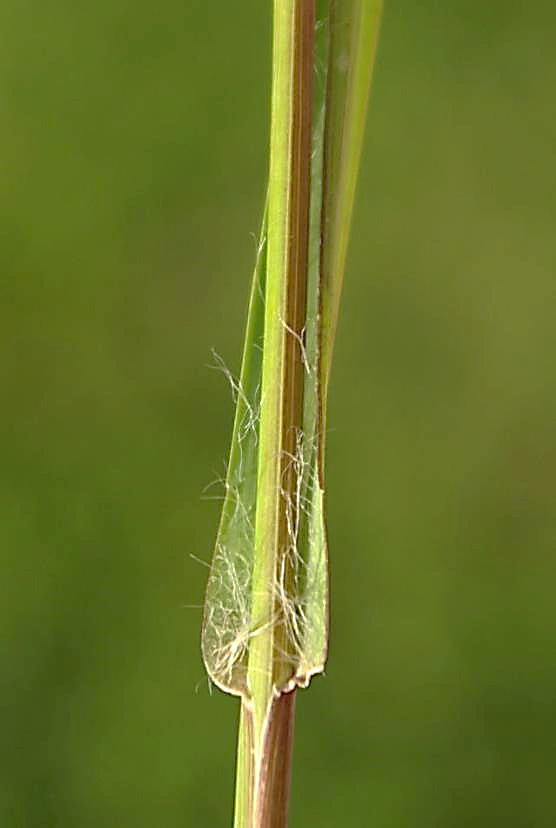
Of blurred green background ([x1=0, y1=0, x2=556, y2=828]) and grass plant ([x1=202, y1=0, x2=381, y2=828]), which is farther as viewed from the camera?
blurred green background ([x1=0, y1=0, x2=556, y2=828])

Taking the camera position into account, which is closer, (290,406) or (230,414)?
(290,406)

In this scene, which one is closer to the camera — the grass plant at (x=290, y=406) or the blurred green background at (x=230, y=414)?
the grass plant at (x=290, y=406)

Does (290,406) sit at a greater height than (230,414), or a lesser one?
lesser

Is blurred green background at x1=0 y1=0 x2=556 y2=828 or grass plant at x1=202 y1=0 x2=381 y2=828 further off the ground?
blurred green background at x1=0 y1=0 x2=556 y2=828

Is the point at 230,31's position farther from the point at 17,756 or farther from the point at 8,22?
the point at 17,756

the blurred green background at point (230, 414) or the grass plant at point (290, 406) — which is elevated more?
the blurred green background at point (230, 414)
